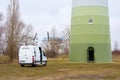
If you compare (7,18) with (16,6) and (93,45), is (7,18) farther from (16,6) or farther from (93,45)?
(93,45)

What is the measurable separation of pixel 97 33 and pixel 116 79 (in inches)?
1064

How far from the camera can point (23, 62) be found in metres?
35.8

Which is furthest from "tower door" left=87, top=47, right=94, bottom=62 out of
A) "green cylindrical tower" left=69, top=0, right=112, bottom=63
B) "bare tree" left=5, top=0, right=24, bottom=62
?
"bare tree" left=5, top=0, right=24, bottom=62

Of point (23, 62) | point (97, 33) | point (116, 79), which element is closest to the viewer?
point (116, 79)

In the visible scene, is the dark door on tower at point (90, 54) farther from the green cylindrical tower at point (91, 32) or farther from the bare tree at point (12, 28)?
the bare tree at point (12, 28)

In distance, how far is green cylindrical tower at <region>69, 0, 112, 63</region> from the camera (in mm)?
46594

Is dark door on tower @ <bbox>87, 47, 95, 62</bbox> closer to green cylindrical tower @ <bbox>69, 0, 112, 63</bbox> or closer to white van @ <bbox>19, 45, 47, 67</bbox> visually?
green cylindrical tower @ <bbox>69, 0, 112, 63</bbox>

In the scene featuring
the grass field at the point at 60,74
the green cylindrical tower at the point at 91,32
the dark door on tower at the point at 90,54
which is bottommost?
the grass field at the point at 60,74

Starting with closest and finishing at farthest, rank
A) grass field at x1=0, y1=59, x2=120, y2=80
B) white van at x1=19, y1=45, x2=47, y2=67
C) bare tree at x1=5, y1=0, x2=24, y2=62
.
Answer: grass field at x1=0, y1=59, x2=120, y2=80
white van at x1=19, y1=45, x2=47, y2=67
bare tree at x1=5, y1=0, x2=24, y2=62

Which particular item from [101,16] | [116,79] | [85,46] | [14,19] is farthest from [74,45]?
[116,79]

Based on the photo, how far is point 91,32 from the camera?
46438 millimetres

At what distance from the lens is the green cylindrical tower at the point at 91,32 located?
153ft

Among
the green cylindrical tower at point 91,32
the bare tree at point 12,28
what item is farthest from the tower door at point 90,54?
the bare tree at point 12,28

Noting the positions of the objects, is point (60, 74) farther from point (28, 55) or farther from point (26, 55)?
point (26, 55)
